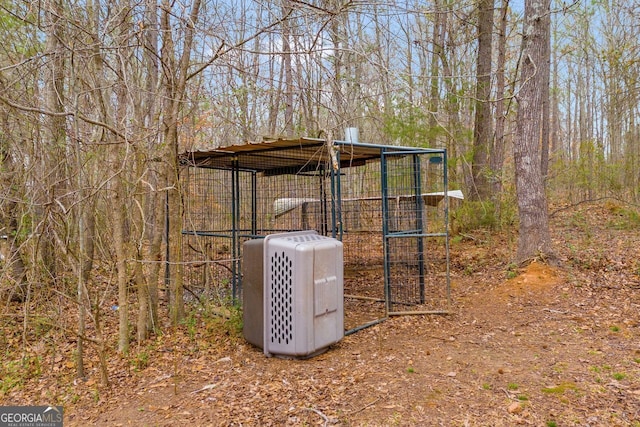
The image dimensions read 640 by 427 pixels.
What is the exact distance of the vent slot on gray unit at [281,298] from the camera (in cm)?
352

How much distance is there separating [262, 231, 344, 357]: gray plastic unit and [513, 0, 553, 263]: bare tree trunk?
330 cm

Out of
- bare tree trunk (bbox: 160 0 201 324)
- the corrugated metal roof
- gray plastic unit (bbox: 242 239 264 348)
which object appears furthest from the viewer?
the corrugated metal roof

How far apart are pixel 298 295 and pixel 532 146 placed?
404 centimetres

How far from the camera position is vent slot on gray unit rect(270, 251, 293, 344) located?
3524 millimetres

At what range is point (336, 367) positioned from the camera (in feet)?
11.3

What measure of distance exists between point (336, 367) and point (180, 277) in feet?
6.24

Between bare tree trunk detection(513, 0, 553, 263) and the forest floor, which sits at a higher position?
bare tree trunk detection(513, 0, 553, 263)

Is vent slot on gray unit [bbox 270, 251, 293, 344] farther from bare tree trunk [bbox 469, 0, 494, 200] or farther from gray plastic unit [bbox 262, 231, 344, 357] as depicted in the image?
bare tree trunk [bbox 469, 0, 494, 200]

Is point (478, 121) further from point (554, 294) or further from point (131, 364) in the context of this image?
point (131, 364)

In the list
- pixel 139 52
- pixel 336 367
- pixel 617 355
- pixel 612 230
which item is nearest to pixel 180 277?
pixel 336 367

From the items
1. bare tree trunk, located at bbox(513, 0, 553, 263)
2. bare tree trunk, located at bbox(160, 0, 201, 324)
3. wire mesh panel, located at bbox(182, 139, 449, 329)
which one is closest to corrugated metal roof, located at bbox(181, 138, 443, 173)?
wire mesh panel, located at bbox(182, 139, 449, 329)

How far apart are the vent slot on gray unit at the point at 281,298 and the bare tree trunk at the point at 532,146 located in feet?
12.1

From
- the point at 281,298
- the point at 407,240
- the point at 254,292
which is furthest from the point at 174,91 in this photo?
the point at 407,240

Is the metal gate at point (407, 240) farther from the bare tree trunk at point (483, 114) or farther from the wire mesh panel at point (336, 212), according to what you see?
the bare tree trunk at point (483, 114)
